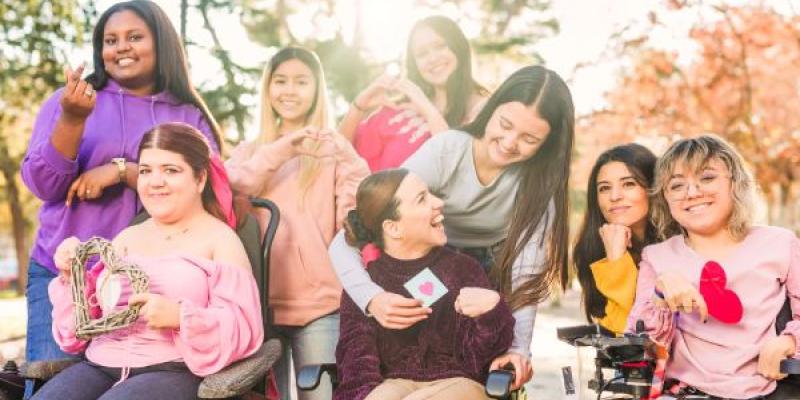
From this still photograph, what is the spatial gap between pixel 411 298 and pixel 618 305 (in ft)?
3.03

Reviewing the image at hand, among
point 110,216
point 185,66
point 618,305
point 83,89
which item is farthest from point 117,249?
A: point 618,305

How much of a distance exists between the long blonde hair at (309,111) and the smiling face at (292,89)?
2 cm

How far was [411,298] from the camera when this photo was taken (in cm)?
375

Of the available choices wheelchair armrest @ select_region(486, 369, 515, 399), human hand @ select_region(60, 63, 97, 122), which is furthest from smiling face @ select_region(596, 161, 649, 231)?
human hand @ select_region(60, 63, 97, 122)

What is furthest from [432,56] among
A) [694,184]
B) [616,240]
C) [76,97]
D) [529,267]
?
[76,97]

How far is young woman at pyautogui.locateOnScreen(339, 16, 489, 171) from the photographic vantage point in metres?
4.24

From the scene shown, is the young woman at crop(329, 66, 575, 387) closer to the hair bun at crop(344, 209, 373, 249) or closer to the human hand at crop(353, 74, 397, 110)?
the hair bun at crop(344, 209, 373, 249)

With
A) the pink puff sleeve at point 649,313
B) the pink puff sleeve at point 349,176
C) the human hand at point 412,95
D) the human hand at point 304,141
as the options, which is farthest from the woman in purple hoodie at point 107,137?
the pink puff sleeve at point 649,313

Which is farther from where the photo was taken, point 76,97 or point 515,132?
point 515,132

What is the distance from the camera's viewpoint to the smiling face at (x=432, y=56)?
425 centimetres

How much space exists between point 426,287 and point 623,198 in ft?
3.20

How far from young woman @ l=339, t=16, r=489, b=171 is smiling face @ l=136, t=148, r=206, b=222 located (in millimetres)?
1027

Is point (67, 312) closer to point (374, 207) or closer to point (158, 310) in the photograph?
point (158, 310)

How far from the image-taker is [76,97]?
11.8ft
